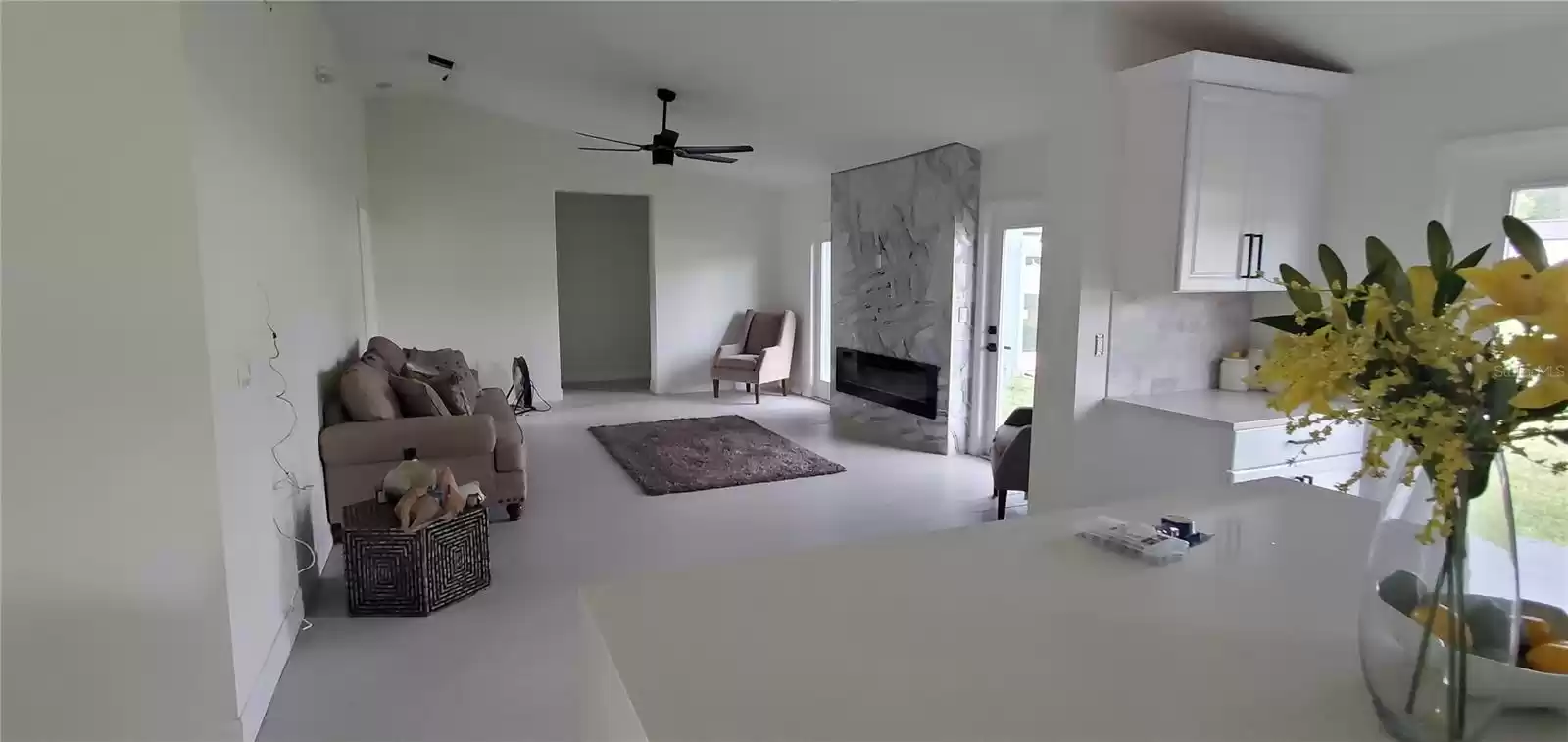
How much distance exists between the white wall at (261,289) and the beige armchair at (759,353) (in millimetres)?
4111

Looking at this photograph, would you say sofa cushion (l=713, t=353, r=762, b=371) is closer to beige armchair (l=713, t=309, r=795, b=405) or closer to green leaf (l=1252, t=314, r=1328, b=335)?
beige armchair (l=713, t=309, r=795, b=405)

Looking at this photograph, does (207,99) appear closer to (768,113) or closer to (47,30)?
(47,30)

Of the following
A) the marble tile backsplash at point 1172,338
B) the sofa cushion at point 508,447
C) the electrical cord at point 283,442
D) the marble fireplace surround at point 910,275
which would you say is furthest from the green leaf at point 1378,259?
the marble fireplace surround at point 910,275

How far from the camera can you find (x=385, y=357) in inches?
194

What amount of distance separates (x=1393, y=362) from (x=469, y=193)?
25.7 ft

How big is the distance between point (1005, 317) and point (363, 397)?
4.02 m

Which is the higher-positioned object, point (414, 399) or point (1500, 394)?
point (1500, 394)

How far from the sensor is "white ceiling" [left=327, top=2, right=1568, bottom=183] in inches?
120

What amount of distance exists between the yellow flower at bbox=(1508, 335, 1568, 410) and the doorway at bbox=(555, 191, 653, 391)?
345 inches

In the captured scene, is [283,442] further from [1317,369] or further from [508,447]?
[1317,369]

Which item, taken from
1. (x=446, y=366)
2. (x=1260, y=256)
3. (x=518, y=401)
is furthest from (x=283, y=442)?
(x=518, y=401)

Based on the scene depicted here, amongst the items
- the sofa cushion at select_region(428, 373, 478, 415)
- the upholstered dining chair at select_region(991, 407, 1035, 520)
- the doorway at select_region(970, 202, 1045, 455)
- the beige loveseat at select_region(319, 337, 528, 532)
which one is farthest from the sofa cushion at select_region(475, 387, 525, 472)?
the doorway at select_region(970, 202, 1045, 455)

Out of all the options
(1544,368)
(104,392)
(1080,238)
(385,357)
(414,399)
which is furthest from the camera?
(385,357)

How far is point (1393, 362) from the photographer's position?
83cm
